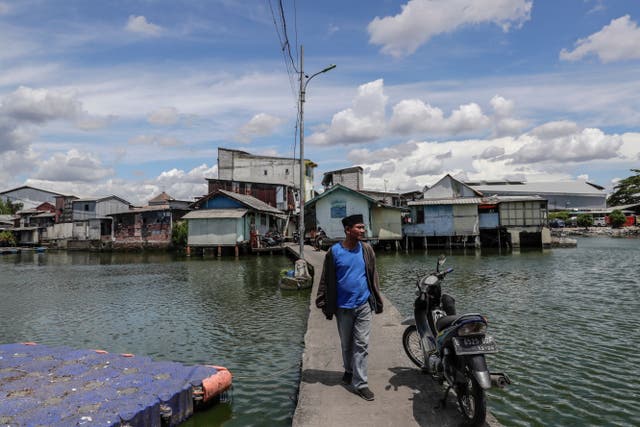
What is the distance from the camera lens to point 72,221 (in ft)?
151

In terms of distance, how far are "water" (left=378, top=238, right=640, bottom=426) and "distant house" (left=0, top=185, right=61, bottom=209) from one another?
207 ft

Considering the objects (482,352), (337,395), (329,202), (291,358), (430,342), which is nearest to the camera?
(482,352)

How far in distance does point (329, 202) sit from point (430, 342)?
92.9ft

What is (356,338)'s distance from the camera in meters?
4.41

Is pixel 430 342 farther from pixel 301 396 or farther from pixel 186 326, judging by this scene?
pixel 186 326

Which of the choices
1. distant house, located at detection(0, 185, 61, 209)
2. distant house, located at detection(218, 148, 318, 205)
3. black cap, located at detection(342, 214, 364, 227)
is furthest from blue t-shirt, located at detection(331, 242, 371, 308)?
distant house, located at detection(0, 185, 61, 209)

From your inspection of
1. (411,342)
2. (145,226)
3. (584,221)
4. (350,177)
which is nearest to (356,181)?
(350,177)

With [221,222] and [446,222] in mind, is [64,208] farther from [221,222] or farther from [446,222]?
[446,222]

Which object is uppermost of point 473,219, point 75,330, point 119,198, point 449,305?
point 119,198

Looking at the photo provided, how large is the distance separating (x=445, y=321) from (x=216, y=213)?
29.2 m

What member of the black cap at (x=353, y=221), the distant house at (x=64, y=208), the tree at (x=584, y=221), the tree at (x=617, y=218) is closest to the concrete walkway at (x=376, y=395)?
the black cap at (x=353, y=221)

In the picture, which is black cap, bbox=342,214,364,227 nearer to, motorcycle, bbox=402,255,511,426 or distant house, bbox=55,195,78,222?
motorcycle, bbox=402,255,511,426

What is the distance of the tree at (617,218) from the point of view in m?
50.3

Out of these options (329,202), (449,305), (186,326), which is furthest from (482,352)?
(329,202)
